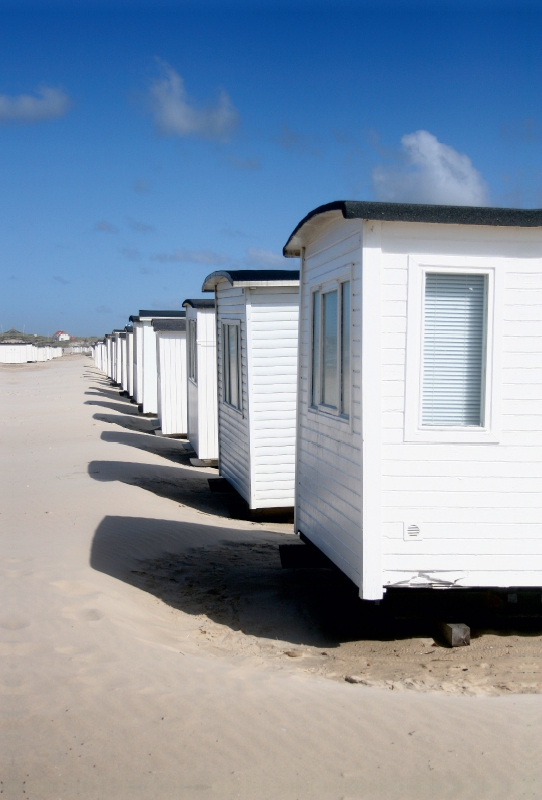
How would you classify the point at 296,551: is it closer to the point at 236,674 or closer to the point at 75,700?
the point at 236,674

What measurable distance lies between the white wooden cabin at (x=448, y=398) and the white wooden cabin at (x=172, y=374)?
14091 millimetres

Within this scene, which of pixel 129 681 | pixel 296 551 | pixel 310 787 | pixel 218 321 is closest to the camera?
pixel 310 787

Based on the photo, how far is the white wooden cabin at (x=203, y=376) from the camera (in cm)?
1498

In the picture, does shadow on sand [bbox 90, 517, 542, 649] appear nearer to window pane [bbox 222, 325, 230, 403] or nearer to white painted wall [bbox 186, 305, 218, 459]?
window pane [bbox 222, 325, 230, 403]

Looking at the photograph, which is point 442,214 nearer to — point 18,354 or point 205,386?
point 205,386

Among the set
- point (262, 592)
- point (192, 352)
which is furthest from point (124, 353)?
point (262, 592)

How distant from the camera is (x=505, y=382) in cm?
571

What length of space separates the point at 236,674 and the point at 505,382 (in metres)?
2.84

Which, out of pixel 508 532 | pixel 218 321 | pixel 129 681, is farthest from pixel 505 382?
pixel 218 321

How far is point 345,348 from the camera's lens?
6.26 m

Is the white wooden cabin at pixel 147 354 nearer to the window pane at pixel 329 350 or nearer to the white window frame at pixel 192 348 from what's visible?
the white window frame at pixel 192 348

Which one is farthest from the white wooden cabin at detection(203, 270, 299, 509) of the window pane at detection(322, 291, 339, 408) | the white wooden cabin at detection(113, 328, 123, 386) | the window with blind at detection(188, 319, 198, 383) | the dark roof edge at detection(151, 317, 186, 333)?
the white wooden cabin at detection(113, 328, 123, 386)

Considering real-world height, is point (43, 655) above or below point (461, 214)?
below

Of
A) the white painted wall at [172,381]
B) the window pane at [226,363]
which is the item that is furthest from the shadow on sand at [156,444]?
the window pane at [226,363]
